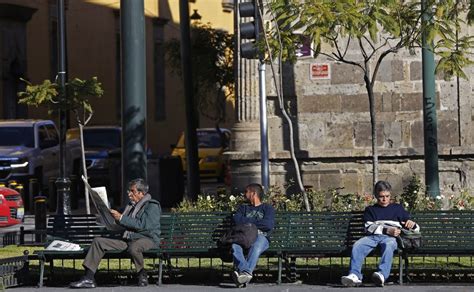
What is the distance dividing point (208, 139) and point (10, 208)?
20.1 m

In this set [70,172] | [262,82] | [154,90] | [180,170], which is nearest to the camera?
[262,82]

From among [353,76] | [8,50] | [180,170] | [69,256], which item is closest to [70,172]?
[180,170]

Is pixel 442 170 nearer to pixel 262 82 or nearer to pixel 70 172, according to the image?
pixel 262 82

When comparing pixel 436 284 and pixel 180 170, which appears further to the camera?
pixel 180 170

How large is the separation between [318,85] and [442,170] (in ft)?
7.29

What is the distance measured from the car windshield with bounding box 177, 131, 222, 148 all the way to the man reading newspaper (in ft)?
92.0

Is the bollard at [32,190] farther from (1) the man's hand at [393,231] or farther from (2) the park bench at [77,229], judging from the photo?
(1) the man's hand at [393,231]

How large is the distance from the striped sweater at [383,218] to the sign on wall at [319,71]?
287 inches

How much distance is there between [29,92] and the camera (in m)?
22.2

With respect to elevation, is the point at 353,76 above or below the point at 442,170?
above

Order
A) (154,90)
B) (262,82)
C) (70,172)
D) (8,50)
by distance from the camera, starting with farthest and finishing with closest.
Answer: (154,90)
(8,50)
(70,172)
(262,82)

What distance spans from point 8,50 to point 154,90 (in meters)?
9.92

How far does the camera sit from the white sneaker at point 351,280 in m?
Result: 14.8

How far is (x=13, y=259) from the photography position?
50.2 feet
